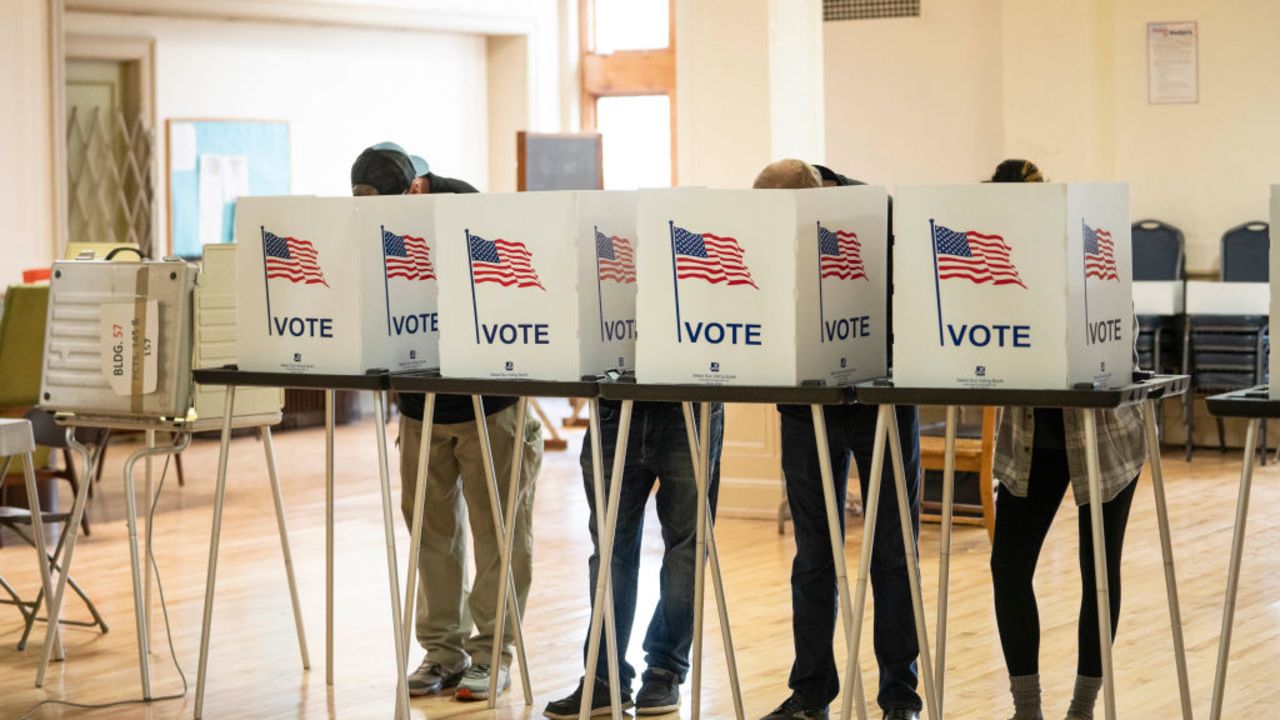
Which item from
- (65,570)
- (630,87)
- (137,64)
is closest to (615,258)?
(65,570)

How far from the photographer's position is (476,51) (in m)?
11.4

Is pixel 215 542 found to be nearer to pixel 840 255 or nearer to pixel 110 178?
pixel 840 255

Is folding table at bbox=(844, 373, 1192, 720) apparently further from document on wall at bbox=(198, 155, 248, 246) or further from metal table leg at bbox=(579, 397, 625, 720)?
document on wall at bbox=(198, 155, 248, 246)

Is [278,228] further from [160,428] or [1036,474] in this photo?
[1036,474]

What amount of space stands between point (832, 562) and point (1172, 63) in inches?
250

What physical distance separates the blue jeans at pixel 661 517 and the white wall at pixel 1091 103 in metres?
5.83

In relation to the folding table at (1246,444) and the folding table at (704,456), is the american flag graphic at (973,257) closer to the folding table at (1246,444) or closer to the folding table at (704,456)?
the folding table at (704,456)

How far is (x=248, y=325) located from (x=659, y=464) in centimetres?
100

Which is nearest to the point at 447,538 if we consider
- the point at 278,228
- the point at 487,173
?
the point at 278,228

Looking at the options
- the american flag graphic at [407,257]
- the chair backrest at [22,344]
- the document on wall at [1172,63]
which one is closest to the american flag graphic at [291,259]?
the american flag graphic at [407,257]

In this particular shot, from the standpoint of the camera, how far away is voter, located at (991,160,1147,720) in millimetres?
3309

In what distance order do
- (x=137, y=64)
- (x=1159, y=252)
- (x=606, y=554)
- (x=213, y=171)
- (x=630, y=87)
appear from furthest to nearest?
1. (x=630, y=87)
2. (x=213, y=171)
3. (x=137, y=64)
4. (x=1159, y=252)
5. (x=606, y=554)

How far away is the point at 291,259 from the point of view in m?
3.73

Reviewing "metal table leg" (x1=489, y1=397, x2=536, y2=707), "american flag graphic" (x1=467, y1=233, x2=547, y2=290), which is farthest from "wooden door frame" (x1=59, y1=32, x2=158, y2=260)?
"american flag graphic" (x1=467, y1=233, x2=547, y2=290)
